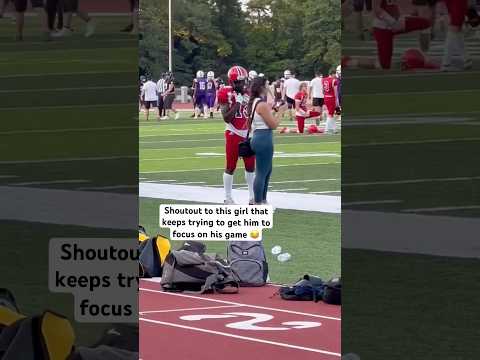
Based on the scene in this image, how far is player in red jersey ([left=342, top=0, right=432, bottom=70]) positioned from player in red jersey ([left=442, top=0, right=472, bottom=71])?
0.14 meters

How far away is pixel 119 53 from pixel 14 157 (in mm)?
1459

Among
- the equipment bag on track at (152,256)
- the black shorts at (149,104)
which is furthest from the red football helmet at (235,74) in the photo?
the black shorts at (149,104)

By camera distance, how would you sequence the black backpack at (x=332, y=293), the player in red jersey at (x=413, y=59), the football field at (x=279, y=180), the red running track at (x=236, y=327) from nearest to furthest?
the player in red jersey at (x=413, y=59) → the red running track at (x=236, y=327) → the black backpack at (x=332, y=293) → the football field at (x=279, y=180)

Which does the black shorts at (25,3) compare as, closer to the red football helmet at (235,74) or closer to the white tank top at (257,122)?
the white tank top at (257,122)

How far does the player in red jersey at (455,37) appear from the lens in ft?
19.1

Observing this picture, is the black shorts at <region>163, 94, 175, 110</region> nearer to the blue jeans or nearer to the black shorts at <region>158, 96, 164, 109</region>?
the black shorts at <region>158, 96, 164, 109</region>

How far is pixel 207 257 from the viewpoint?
905 centimetres

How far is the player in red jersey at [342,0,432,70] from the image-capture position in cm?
573

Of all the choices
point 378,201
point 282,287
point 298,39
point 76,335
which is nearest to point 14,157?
point 76,335

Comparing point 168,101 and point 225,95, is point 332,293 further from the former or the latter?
point 168,101

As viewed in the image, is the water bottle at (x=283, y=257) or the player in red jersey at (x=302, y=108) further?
the player in red jersey at (x=302, y=108)

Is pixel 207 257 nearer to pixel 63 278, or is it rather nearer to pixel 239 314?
pixel 239 314

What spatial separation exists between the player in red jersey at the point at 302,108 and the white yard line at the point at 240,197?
9.50m

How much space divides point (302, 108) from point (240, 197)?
11352mm
